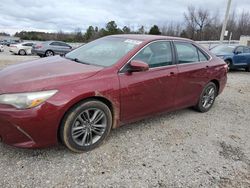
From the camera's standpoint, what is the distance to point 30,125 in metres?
2.44

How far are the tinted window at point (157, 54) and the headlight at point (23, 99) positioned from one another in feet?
4.76

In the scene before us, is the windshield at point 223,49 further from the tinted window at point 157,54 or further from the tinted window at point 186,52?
the tinted window at point 157,54

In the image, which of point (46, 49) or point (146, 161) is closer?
point (146, 161)

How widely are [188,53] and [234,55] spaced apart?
841 centimetres

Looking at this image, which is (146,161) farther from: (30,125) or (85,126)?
(30,125)

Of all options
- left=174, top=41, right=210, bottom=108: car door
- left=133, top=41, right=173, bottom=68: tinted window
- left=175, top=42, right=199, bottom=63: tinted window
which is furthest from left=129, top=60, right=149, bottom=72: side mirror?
left=175, top=42, right=199, bottom=63: tinted window

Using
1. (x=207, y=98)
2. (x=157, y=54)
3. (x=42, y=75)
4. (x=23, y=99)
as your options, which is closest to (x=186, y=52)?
(x=157, y=54)

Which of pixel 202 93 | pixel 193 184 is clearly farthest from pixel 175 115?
pixel 193 184

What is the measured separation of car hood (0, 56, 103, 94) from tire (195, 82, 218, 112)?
2.47 m

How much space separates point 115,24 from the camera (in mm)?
51844

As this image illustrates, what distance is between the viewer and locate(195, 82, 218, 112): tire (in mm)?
4598

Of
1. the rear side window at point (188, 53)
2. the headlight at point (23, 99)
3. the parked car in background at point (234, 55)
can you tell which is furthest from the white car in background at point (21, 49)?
the headlight at point (23, 99)

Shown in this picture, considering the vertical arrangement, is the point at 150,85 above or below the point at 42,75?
below

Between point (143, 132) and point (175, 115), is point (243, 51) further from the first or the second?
point (143, 132)
